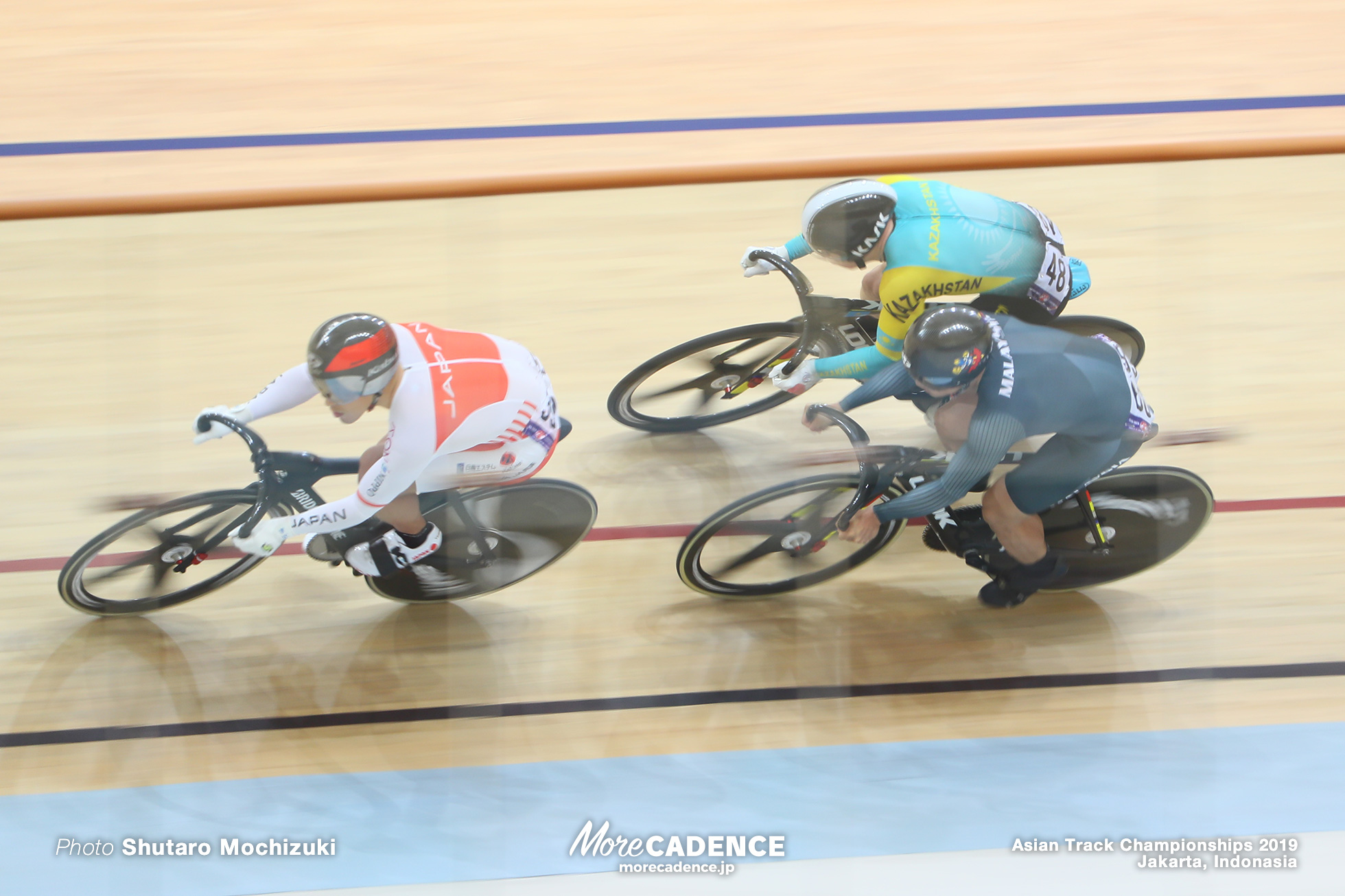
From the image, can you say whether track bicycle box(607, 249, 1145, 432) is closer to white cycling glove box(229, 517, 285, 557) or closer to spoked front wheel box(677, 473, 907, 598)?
spoked front wheel box(677, 473, 907, 598)

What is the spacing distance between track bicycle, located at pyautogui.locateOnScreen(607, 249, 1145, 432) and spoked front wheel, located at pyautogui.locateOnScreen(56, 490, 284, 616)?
107 cm

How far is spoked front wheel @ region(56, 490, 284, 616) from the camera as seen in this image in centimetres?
249

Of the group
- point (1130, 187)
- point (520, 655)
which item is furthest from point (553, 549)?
point (1130, 187)

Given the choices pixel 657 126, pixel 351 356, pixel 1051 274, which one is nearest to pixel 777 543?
pixel 1051 274

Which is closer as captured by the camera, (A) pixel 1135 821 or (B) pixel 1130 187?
(A) pixel 1135 821

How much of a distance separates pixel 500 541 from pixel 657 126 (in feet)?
7.10

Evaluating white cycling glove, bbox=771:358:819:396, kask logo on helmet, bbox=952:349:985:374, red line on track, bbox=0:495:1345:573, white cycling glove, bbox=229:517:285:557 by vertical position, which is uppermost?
kask logo on helmet, bbox=952:349:985:374

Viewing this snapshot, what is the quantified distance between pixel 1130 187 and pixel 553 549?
204 cm

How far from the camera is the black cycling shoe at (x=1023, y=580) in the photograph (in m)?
2.54

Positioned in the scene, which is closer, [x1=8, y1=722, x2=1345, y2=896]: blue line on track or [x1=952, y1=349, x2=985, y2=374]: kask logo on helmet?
[x1=952, y1=349, x2=985, y2=374]: kask logo on helmet

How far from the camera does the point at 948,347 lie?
2.12m

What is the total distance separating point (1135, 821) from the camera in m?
Answer: 2.33

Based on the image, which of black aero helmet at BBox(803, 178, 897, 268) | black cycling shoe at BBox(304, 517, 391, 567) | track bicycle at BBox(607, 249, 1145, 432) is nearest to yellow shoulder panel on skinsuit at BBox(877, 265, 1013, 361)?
black aero helmet at BBox(803, 178, 897, 268)

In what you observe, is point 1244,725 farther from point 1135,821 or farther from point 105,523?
point 105,523
